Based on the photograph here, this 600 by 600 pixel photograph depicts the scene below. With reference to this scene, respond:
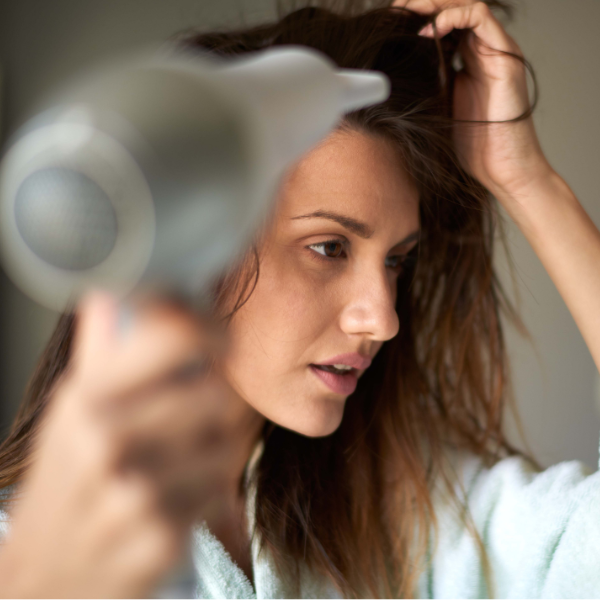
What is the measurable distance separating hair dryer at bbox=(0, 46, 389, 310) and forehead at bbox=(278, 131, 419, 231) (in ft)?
1.10

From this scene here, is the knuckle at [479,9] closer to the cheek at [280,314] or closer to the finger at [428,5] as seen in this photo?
the finger at [428,5]

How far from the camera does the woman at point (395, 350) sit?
21.7 inches

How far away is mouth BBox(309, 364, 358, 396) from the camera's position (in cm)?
59

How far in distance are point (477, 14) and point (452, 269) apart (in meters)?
0.35

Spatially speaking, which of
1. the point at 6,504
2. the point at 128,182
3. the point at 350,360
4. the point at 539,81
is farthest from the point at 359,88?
the point at 539,81

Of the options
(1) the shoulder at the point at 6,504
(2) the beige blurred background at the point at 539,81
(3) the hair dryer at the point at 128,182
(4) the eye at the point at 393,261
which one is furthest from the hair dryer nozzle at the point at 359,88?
(2) the beige blurred background at the point at 539,81

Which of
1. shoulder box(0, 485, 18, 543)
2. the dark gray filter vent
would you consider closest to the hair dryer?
the dark gray filter vent

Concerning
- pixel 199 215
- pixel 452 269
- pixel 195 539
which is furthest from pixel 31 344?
pixel 199 215

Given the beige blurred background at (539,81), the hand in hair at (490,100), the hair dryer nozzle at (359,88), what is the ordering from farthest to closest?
the beige blurred background at (539,81)
the hand in hair at (490,100)
the hair dryer nozzle at (359,88)

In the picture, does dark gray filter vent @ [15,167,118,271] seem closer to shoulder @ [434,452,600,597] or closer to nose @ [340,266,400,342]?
nose @ [340,266,400,342]

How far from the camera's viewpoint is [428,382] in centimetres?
87

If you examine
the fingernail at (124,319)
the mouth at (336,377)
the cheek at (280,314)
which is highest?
the cheek at (280,314)

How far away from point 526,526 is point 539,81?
1.06 m

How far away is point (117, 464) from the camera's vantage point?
0.66ft
